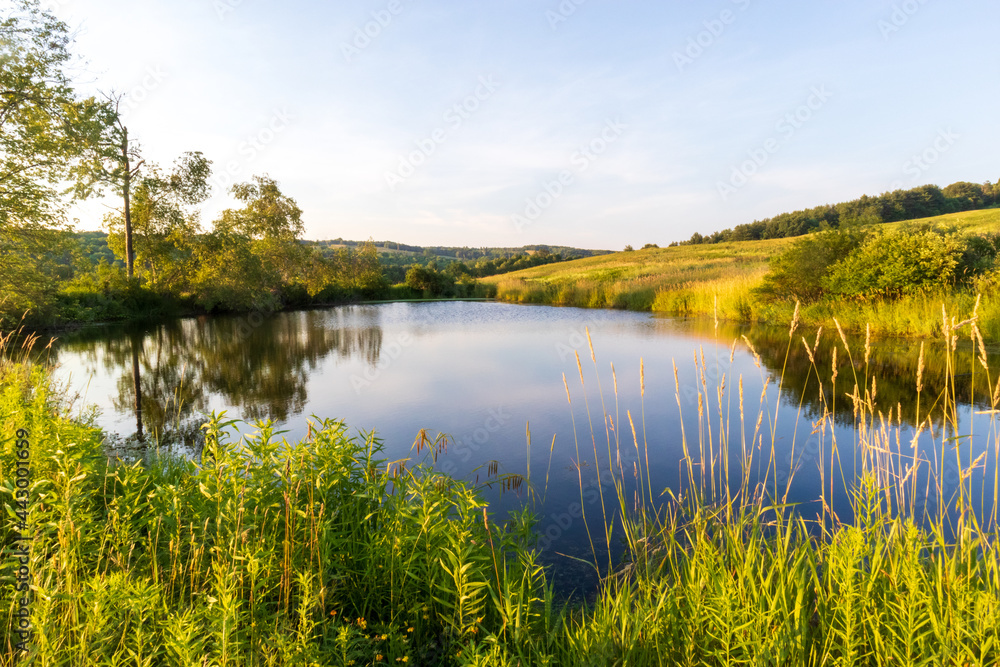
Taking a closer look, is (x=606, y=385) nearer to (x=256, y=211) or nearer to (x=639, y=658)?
(x=639, y=658)

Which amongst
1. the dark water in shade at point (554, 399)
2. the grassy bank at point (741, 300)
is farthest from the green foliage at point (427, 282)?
the dark water in shade at point (554, 399)

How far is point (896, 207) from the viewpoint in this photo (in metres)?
48.8

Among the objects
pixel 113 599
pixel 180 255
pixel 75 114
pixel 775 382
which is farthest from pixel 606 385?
pixel 180 255

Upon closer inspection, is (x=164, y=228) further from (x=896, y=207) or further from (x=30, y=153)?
(x=896, y=207)

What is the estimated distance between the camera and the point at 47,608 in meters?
1.44

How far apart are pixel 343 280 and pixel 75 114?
2155 centimetres

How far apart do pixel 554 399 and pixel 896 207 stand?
60.8 m

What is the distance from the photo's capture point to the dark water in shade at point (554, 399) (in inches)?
157

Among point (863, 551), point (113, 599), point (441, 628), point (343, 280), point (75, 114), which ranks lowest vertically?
point (441, 628)

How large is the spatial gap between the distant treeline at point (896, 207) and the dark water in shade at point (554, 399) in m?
46.3

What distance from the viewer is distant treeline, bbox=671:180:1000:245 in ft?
160

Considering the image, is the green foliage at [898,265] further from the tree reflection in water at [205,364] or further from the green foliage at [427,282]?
the green foliage at [427,282]

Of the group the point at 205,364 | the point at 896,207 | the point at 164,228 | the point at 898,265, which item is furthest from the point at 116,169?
the point at 896,207

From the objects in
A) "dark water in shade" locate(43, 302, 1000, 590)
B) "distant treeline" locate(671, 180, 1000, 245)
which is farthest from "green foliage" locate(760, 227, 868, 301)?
"distant treeline" locate(671, 180, 1000, 245)
